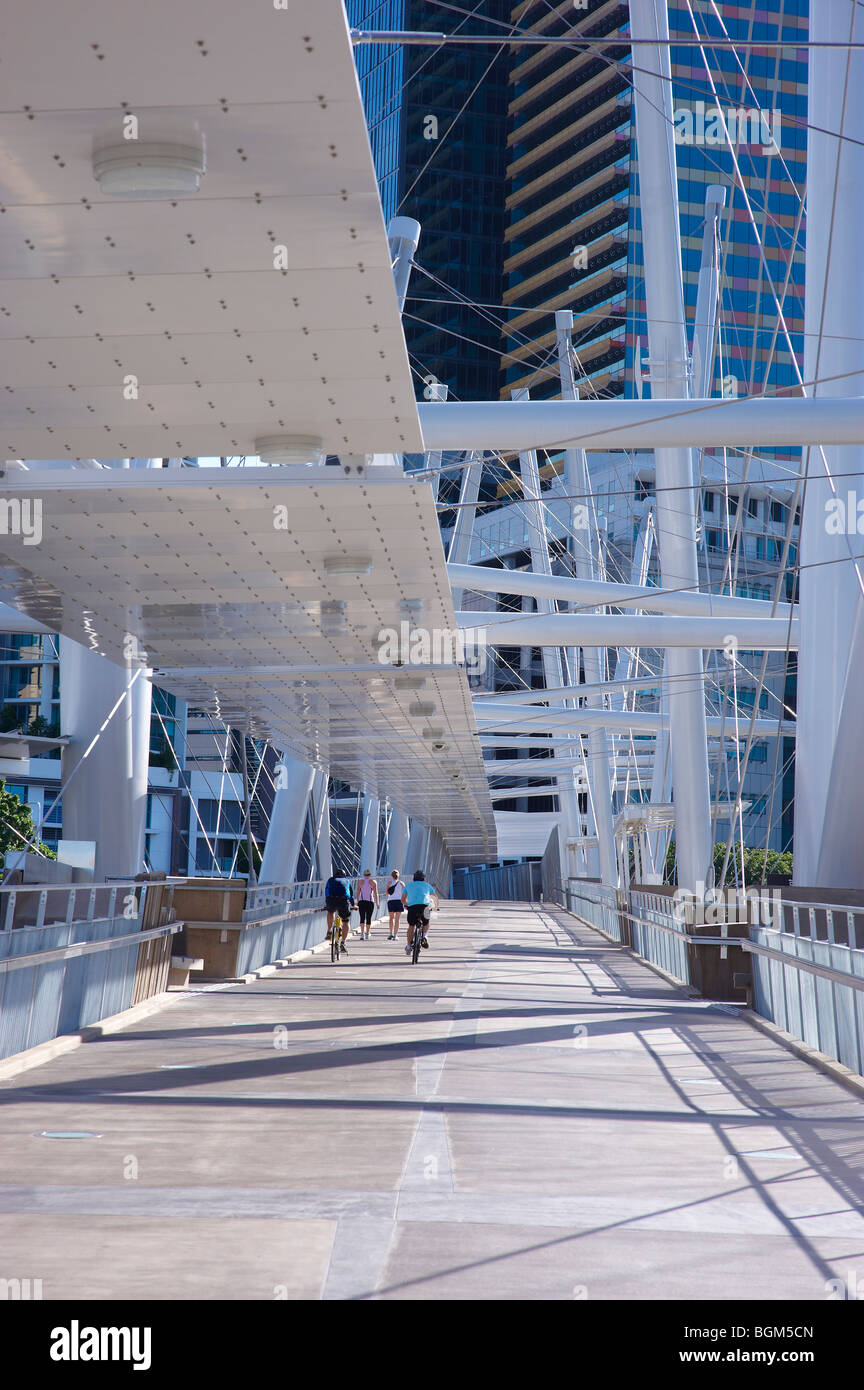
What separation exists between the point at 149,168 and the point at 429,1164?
16.6ft

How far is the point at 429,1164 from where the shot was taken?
7797 mm

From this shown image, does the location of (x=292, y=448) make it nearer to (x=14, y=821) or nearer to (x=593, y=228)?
(x=14, y=821)

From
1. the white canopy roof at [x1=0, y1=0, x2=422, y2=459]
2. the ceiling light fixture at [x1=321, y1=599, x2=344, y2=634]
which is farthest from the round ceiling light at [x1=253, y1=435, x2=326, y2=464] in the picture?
the ceiling light fixture at [x1=321, y1=599, x2=344, y2=634]

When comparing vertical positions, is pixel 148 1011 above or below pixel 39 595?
below

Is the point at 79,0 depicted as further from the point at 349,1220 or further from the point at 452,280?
the point at 452,280

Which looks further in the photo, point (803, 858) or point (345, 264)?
point (803, 858)

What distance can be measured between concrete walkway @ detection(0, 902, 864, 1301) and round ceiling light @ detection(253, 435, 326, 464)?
165 inches

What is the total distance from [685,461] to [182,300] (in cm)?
1632

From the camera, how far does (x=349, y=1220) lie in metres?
6.44

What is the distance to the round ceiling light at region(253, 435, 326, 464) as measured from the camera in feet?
31.5

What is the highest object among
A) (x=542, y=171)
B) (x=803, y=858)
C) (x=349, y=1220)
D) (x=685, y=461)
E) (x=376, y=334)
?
(x=542, y=171)

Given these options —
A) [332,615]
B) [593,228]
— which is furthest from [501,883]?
[332,615]

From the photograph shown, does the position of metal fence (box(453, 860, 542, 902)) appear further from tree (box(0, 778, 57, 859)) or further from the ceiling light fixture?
the ceiling light fixture

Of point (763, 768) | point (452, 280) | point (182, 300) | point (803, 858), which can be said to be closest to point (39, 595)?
point (182, 300)
